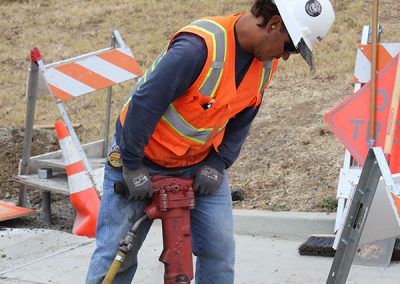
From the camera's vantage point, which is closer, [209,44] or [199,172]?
[209,44]

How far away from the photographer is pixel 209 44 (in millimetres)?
3244

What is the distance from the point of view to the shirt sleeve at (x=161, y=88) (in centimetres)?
316

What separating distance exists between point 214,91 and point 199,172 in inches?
19.2

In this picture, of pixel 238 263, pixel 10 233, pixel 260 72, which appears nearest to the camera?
pixel 260 72

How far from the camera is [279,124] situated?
7996mm

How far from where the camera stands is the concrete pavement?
5048 millimetres

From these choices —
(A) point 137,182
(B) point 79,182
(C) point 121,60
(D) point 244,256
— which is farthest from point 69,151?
(A) point 137,182

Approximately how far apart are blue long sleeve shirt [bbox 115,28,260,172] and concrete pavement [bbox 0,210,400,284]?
1961mm

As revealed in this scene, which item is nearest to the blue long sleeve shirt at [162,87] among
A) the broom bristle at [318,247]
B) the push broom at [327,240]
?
the push broom at [327,240]

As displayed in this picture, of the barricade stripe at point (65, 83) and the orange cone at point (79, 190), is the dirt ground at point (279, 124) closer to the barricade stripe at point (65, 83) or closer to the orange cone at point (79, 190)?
the orange cone at point (79, 190)

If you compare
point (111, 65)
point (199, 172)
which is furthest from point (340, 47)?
point (199, 172)

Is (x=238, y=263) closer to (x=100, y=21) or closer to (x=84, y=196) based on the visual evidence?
(x=84, y=196)

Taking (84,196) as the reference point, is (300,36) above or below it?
above

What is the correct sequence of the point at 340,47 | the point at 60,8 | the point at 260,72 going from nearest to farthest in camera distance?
the point at 260,72, the point at 340,47, the point at 60,8
